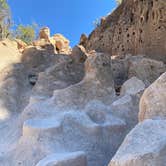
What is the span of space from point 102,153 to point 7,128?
131 cm

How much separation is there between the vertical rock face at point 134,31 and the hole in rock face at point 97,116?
2.55 m

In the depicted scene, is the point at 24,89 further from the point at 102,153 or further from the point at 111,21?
the point at 111,21

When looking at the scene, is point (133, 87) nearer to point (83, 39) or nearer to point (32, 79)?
point (32, 79)

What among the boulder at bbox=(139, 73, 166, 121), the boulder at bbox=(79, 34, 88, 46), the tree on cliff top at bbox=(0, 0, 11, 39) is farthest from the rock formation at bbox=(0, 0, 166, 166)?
the tree on cliff top at bbox=(0, 0, 11, 39)

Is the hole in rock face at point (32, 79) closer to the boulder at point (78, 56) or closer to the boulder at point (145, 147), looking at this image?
the boulder at point (78, 56)

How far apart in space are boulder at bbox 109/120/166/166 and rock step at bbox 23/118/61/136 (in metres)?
0.92

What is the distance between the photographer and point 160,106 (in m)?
2.89

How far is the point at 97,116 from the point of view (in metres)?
3.68

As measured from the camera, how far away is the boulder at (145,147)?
227 cm

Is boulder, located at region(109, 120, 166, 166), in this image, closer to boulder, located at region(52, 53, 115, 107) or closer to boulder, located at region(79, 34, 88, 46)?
boulder, located at region(52, 53, 115, 107)

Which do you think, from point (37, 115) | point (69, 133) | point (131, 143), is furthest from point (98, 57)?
point (131, 143)

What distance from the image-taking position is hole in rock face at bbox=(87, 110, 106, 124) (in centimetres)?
362

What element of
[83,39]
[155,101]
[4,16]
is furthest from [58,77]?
[4,16]

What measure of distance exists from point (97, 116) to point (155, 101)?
85 cm
